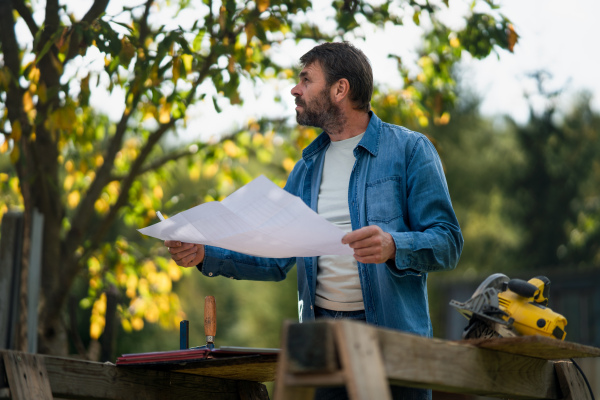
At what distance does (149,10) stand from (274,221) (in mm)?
2786

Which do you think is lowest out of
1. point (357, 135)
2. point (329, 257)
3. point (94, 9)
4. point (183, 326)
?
point (183, 326)

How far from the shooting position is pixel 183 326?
238 centimetres

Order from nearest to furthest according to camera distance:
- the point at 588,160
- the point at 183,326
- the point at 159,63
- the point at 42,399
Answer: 1. the point at 42,399
2. the point at 183,326
3. the point at 159,63
4. the point at 588,160

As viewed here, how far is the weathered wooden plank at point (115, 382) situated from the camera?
2.21 m

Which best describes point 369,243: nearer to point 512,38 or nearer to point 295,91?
point 295,91

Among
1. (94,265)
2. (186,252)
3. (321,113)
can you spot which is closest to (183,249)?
(186,252)

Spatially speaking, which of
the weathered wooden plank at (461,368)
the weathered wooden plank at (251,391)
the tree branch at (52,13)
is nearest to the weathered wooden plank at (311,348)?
the weathered wooden plank at (461,368)

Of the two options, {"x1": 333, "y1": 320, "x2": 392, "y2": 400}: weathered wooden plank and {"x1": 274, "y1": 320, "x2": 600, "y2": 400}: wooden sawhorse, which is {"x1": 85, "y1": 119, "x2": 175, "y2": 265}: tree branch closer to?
{"x1": 274, "y1": 320, "x2": 600, "y2": 400}: wooden sawhorse

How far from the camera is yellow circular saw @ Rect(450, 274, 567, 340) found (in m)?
1.76

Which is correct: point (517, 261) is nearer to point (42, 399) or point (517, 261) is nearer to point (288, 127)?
point (288, 127)

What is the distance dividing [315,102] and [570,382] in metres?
1.07

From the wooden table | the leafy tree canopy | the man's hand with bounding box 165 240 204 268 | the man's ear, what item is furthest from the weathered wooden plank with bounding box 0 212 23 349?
the man's ear

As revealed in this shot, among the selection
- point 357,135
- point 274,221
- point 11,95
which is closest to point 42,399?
point 274,221

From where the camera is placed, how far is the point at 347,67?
2396 mm
